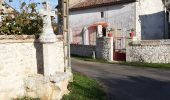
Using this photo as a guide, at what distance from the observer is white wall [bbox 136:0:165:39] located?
118 ft

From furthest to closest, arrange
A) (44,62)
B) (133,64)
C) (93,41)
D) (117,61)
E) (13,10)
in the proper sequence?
1. (93,41)
2. (117,61)
3. (133,64)
4. (13,10)
5. (44,62)

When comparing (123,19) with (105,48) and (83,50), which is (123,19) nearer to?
(83,50)

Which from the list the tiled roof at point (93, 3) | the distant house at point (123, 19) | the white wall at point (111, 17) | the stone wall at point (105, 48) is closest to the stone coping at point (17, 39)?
the stone wall at point (105, 48)

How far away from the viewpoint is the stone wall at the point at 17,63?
40.3 feet

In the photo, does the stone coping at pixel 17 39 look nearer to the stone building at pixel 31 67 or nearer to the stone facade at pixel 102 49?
the stone building at pixel 31 67

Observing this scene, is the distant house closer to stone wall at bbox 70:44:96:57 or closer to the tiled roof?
the tiled roof

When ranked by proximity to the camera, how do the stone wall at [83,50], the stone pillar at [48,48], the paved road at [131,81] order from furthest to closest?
the stone wall at [83,50] → the paved road at [131,81] → the stone pillar at [48,48]

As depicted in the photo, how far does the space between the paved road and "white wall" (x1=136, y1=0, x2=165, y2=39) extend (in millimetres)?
10471

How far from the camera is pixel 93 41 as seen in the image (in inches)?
1538

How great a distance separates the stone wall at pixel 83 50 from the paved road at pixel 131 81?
18.7ft

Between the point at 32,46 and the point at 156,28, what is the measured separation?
83.5ft

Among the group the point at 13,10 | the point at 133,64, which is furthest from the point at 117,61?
the point at 13,10

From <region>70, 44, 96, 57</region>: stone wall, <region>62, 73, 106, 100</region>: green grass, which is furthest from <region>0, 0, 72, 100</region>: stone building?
<region>70, 44, 96, 57</region>: stone wall

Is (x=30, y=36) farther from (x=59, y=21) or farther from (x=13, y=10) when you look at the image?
(x=59, y=21)
